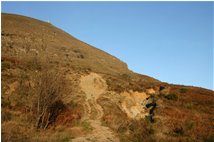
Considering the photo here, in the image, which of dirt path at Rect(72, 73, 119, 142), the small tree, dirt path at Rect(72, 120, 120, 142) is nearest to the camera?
dirt path at Rect(72, 120, 120, 142)

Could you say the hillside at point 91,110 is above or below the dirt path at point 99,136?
above

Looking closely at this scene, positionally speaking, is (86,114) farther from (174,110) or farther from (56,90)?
(174,110)

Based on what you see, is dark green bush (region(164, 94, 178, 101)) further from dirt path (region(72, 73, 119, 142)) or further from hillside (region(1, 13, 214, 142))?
dirt path (region(72, 73, 119, 142))

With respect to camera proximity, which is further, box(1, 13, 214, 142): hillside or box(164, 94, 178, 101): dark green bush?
box(164, 94, 178, 101): dark green bush

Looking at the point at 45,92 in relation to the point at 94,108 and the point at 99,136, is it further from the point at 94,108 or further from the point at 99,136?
the point at 94,108

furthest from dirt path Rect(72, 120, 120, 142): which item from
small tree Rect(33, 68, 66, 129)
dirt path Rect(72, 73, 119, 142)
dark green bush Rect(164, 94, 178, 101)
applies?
dark green bush Rect(164, 94, 178, 101)

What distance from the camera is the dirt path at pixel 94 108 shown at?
55.7ft

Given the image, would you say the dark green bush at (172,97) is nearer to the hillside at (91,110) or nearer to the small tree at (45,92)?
the hillside at (91,110)

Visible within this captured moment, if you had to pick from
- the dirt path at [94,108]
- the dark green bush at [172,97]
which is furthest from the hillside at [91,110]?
the dark green bush at [172,97]

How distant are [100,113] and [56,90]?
7711 millimetres

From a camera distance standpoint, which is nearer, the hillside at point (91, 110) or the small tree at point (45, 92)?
the hillside at point (91, 110)

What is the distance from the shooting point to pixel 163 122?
22.3 meters

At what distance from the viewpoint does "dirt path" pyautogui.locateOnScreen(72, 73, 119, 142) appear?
1698 cm

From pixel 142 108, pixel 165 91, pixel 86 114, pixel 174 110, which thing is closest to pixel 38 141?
pixel 86 114
